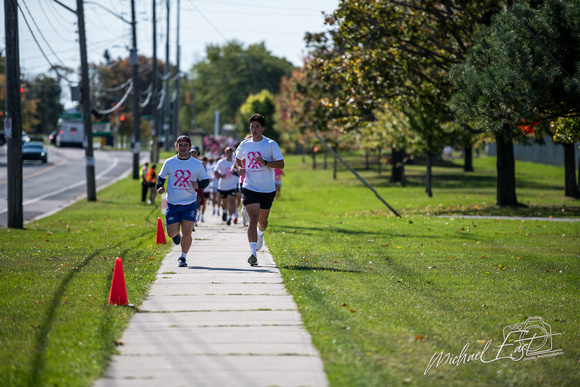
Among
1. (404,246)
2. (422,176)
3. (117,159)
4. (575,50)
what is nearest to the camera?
(575,50)

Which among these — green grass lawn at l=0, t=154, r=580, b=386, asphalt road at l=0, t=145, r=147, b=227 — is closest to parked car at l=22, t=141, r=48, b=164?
asphalt road at l=0, t=145, r=147, b=227

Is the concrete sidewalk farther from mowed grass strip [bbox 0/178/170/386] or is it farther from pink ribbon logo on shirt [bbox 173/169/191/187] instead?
pink ribbon logo on shirt [bbox 173/169/191/187]

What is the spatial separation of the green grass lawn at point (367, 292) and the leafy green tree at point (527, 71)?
2456 millimetres

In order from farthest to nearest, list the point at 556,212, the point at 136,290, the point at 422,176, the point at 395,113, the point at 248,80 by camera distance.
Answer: the point at 248,80 < the point at 422,176 < the point at 395,113 < the point at 556,212 < the point at 136,290

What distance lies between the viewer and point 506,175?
22406 mm

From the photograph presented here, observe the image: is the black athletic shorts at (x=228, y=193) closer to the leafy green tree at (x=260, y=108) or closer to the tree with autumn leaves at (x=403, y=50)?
the tree with autumn leaves at (x=403, y=50)

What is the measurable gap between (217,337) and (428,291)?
3.18 m

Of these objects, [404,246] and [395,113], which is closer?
[404,246]

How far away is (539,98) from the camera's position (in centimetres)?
1173

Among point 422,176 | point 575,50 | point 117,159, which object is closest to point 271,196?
point 575,50

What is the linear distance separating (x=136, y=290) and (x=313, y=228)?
847cm

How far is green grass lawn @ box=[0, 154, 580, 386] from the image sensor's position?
5262 millimetres

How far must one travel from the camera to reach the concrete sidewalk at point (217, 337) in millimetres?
4957

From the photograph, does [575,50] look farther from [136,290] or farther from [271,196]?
[136,290]
